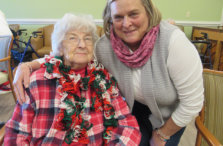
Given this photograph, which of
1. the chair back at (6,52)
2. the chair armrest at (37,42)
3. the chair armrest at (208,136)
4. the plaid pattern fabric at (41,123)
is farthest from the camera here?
the chair armrest at (37,42)

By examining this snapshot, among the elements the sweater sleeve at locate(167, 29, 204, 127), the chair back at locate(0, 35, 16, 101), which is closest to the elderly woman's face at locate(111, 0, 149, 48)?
the sweater sleeve at locate(167, 29, 204, 127)

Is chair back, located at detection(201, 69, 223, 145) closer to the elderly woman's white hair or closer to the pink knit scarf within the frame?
the pink knit scarf

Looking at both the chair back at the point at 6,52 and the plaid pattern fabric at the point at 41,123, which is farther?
the chair back at the point at 6,52

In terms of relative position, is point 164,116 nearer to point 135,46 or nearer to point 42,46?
point 135,46

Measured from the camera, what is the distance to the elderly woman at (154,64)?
88cm

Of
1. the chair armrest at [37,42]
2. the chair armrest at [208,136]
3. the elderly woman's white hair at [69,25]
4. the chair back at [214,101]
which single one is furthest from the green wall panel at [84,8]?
the chair armrest at [208,136]

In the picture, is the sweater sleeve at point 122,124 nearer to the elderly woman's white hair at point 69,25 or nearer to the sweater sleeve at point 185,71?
the sweater sleeve at point 185,71

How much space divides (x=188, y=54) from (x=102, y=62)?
0.56m

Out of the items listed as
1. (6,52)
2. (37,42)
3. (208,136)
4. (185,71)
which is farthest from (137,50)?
(37,42)

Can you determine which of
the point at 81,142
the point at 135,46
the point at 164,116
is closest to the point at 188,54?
the point at 135,46

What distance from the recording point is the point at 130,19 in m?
0.91

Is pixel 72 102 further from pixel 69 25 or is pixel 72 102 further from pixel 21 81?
pixel 69 25

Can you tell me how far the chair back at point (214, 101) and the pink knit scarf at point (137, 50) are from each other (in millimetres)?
451

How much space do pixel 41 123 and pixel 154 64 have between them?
75 cm
